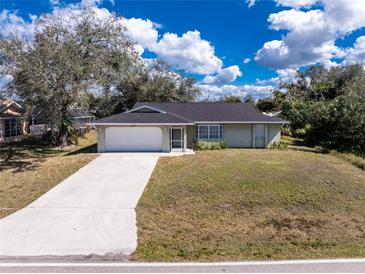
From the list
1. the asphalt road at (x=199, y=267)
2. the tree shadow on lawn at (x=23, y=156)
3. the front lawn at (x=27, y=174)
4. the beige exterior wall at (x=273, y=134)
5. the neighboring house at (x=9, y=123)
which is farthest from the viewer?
the neighboring house at (x=9, y=123)

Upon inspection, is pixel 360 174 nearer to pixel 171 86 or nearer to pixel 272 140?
pixel 272 140

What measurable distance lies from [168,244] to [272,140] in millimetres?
18478

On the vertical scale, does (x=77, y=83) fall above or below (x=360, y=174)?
above

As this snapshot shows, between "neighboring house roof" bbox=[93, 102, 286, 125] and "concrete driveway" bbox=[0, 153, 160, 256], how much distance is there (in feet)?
21.3

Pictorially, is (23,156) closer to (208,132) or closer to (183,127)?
(183,127)

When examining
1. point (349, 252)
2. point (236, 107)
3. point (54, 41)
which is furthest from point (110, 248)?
point (236, 107)

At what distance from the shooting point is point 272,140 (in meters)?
24.4

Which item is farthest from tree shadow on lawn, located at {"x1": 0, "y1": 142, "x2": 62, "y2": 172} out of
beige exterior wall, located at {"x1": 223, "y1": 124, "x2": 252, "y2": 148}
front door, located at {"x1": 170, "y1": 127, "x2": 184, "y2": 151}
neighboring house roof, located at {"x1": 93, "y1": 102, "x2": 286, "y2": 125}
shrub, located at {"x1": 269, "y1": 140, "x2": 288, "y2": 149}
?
shrub, located at {"x1": 269, "y1": 140, "x2": 288, "y2": 149}

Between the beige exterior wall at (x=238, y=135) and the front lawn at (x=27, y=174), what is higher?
the beige exterior wall at (x=238, y=135)

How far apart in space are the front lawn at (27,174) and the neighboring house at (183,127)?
2.43 m

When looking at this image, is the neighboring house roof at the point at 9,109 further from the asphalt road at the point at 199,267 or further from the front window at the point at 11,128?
the asphalt road at the point at 199,267

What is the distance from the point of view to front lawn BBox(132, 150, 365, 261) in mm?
7430

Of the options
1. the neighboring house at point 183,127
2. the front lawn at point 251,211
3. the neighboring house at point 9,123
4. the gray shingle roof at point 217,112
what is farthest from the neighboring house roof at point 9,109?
the front lawn at point 251,211

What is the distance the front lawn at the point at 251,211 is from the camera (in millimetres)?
7430
